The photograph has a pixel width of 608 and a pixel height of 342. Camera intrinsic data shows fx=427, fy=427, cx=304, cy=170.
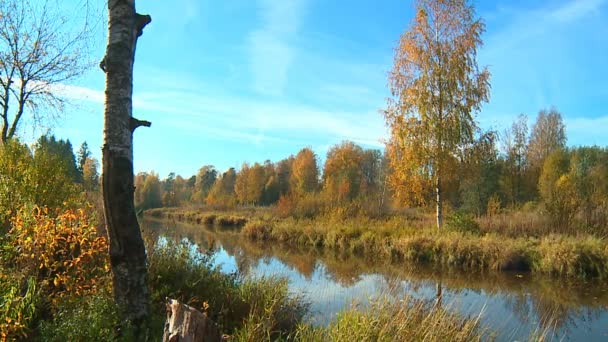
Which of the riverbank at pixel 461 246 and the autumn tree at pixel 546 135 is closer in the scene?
the riverbank at pixel 461 246

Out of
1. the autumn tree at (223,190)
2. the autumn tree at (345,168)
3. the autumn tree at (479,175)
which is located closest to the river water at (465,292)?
the autumn tree at (479,175)

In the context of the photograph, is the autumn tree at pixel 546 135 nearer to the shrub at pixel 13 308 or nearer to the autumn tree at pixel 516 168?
the autumn tree at pixel 516 168

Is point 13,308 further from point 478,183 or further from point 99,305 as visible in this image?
point 478,183

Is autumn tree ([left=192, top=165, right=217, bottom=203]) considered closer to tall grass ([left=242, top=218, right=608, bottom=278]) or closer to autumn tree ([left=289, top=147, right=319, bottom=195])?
autumn tree ([left=289, top=147, right=319, bottom=195])

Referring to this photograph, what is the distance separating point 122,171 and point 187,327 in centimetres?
178

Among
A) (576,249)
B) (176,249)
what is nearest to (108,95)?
(176,249)

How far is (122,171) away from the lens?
3.95m

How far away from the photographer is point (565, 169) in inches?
1164

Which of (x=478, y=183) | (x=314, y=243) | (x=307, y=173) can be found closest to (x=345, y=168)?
(x=307, y=173)

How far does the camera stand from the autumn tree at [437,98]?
51.3 feet

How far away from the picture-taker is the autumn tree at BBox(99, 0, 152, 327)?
3.90 m

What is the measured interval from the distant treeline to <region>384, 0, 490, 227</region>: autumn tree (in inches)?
20.8

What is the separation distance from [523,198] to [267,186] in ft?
91.6

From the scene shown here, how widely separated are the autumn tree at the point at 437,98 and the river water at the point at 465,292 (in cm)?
398
